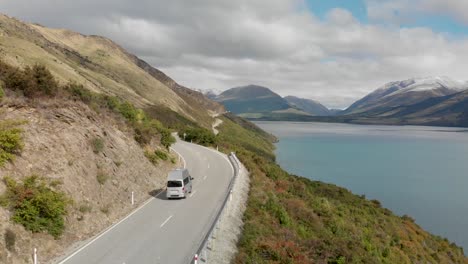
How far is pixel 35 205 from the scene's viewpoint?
17750mm

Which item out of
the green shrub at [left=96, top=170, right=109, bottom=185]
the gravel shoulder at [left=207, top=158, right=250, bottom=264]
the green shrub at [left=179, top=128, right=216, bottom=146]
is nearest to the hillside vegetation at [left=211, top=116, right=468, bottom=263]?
the gravel shoulder at [left=207, top=158, right=250, bottom=264]

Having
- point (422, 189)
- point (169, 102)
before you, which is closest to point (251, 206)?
point (422, 189)

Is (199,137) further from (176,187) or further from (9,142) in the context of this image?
(9,142)

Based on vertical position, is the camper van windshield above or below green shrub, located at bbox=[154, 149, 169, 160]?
below

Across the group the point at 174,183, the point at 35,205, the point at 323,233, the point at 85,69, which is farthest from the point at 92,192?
the point at 85,69

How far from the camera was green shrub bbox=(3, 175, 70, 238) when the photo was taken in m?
17.0

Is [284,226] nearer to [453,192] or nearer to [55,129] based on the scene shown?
[55,129]

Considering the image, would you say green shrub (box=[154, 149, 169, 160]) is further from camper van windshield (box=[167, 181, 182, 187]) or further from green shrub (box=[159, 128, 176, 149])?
camper van windshield (box=[167, 181, 182, 187])

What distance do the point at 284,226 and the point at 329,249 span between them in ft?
12.2

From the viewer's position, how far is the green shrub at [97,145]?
26066mm

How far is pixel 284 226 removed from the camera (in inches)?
945

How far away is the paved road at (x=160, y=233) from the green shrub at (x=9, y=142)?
6081 millimetres

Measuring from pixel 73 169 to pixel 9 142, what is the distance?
13.7ft

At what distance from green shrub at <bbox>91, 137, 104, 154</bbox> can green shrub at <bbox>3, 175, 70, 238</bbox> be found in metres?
6.87
